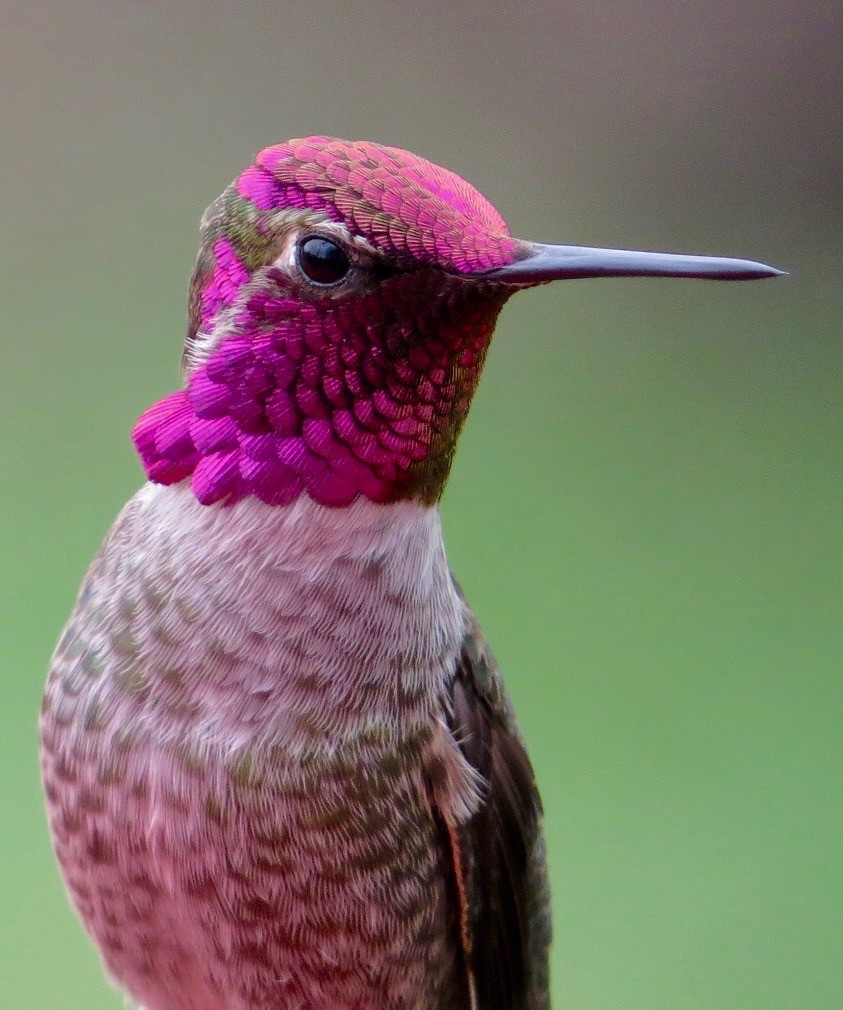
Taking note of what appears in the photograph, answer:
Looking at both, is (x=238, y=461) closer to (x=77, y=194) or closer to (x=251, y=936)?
(x=251, y=936)

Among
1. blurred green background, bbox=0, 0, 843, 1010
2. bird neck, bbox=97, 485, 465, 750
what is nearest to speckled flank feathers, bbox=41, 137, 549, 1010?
bird neck, bbox=97, 485, 465, 750

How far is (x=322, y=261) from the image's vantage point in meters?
0.53

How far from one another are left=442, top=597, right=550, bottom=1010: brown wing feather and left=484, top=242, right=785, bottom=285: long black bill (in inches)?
12.7

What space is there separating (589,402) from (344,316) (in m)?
1.05

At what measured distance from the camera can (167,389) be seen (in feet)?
4.55

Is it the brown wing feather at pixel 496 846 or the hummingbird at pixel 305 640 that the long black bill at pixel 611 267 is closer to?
the hummingbird at pixel 305 640

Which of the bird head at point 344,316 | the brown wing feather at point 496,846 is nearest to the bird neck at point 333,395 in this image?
the bird head at point 344,316

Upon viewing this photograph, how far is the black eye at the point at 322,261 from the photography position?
52cm

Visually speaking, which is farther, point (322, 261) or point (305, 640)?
point (305, 640)

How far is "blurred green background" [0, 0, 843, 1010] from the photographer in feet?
4.42

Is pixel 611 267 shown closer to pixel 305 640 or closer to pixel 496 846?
pixel 305 640

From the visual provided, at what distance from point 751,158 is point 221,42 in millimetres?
765

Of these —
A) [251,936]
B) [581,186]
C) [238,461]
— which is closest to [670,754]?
[581,186]

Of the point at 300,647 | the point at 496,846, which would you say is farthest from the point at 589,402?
the point at 300,647
